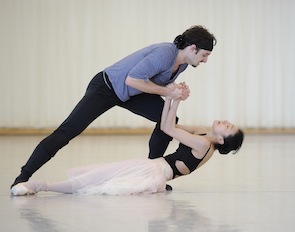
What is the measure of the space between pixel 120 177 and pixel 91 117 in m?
0.39

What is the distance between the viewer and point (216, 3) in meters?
10.2

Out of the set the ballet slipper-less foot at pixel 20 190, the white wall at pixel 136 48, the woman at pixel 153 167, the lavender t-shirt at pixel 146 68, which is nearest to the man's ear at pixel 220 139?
the woman at pixel 153 167

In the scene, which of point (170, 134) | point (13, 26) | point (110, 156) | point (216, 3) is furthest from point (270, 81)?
point (170, 134)

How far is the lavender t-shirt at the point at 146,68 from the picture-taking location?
3.98 m

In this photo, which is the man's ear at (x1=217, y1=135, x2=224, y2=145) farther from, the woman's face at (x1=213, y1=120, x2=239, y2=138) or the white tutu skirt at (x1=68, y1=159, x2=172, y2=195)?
the white tutu skirt at (x1=68, y1=159, x2=172, y2=195)

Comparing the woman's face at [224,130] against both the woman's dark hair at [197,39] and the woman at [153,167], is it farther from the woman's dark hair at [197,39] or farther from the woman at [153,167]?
the woman's dark hair at [197,39]

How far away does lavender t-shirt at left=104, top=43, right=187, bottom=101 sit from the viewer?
3979 millimetres

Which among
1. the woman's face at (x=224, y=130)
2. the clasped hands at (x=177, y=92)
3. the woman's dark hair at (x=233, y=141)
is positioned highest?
the clasped hands at (x=177, y=92)

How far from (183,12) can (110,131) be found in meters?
1.98

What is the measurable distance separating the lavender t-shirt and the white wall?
5716mm

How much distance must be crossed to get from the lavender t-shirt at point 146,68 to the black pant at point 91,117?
0.08 meters

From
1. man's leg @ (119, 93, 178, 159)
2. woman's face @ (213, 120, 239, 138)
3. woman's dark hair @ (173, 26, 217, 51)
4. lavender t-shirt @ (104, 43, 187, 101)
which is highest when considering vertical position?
woman's dark hair @ (173, 26, 217, 51)

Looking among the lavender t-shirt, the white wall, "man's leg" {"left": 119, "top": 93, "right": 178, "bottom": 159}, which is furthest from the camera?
the white wall

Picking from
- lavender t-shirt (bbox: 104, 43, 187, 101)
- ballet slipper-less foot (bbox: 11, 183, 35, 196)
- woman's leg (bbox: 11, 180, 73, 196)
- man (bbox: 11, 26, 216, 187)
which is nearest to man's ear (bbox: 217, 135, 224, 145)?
man (bbox: 11, 26, 216, 187)
